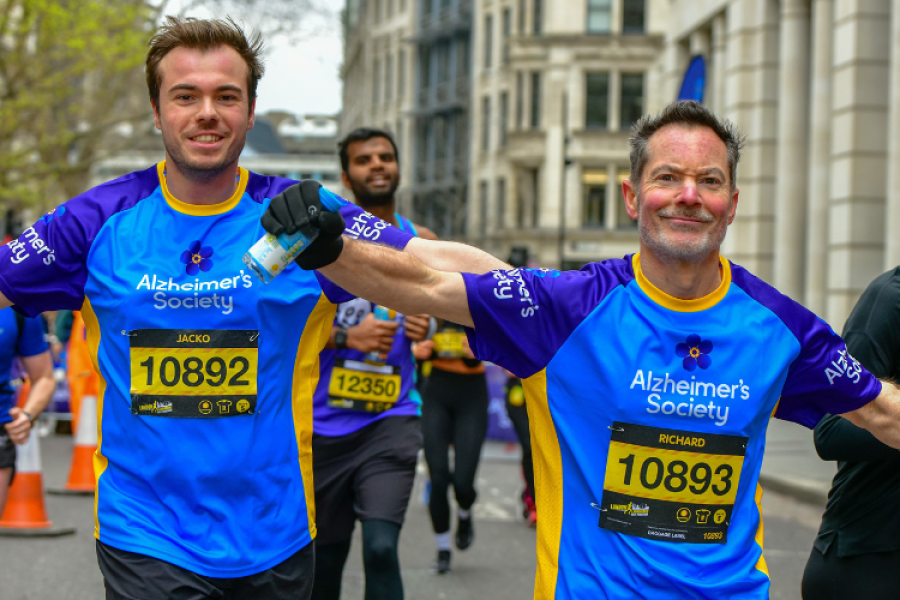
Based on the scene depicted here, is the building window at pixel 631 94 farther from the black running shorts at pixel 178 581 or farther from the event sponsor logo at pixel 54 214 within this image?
the black running shorts at pixel 178 581

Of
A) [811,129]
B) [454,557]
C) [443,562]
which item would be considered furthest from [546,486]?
[811,129]

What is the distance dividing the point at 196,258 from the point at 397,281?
3.00ft

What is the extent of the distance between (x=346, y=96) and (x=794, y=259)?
71692 mm

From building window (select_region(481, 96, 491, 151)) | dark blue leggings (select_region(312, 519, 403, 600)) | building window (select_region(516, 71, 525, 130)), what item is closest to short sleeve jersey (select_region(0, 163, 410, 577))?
dark blue leggings (select_region(312, 519, 403, 600))

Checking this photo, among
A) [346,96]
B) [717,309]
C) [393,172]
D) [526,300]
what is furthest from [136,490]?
[346,96]

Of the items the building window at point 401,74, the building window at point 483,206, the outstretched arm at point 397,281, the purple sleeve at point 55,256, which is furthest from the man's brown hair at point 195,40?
the building window at point 401,74

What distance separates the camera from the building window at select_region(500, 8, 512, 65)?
159 feet

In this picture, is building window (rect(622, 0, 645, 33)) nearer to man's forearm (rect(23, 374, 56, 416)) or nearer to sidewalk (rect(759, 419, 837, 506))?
sidewalk (rect(759, 419, 837, 506))

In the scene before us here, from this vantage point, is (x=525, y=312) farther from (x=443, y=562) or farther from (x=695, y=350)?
(x=443, y=562)

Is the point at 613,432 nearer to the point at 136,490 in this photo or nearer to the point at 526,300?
the point at 526,300

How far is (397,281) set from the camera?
107 inches

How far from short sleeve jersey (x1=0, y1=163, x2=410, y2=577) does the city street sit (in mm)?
3548

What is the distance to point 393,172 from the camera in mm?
5883

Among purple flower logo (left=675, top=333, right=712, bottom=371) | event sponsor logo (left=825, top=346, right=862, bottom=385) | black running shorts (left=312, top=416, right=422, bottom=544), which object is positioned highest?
purple flower logo (left=675, top=333, right=712, bottom=371)
